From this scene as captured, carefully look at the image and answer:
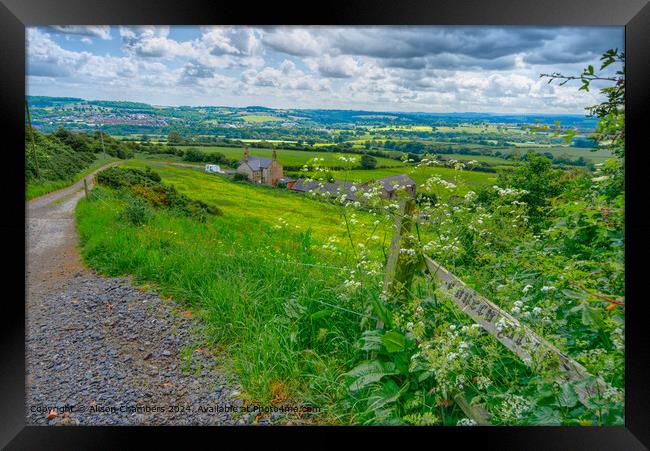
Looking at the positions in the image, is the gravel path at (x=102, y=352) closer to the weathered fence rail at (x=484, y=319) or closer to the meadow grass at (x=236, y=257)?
the meadow grass at (x=236, y=257)

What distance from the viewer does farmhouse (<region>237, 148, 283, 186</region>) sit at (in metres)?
3.88

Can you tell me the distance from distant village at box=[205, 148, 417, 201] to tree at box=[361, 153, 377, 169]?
15 centimetres

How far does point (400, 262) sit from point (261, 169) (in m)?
1.28

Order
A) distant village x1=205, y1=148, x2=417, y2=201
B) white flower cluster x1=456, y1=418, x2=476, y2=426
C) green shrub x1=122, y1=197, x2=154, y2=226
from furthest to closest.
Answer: green shrub x1=122, y1=197, x2=154, y2=226 < distant village x1=205, y1=148, x2=417, y2=201 < white flower cluster x1=456, y1=418, x2=476, y2=426

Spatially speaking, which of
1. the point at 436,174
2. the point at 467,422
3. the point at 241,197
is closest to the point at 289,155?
the point at 241,197

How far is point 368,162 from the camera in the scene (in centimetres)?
382

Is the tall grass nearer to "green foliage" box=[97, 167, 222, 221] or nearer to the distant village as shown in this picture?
"green foliage" box=[97, 167, 222, 221]

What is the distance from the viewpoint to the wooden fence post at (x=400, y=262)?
331 centimetres

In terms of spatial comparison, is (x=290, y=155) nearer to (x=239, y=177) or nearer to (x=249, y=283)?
(x=239, y=177)

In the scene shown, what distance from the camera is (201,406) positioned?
11.4 ft

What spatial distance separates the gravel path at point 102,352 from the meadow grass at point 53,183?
2.1 inches

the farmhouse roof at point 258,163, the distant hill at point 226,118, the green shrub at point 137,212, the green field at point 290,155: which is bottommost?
the green shrub at point 137,212

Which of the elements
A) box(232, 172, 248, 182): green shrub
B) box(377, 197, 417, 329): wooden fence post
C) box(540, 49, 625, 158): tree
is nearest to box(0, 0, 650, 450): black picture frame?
box(540, 49, 625, 158): tree
